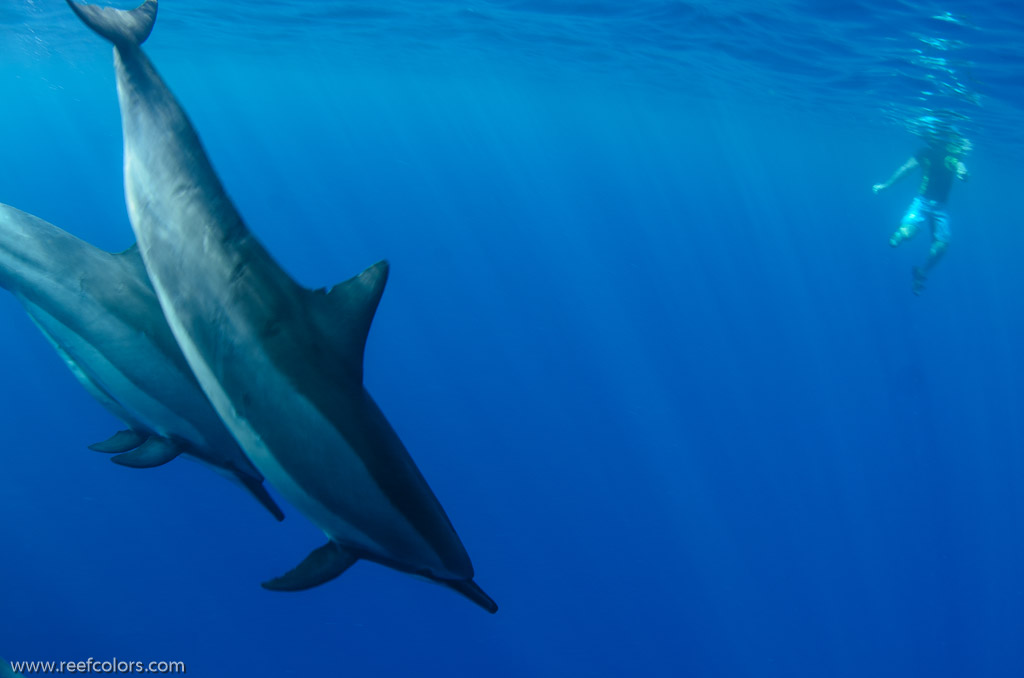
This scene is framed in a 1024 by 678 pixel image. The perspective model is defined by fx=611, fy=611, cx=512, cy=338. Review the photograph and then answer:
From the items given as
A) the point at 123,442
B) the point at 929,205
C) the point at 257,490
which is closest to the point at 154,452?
the point at 123,442

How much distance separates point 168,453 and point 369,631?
12.3 m

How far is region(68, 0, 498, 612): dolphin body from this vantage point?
1.17m

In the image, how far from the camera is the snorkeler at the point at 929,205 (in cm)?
1561

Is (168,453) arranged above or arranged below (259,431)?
below

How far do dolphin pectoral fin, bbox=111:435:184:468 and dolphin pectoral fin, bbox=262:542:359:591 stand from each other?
20.6 inches

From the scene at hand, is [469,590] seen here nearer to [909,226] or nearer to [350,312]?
[350,312]

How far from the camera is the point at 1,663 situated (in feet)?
11.5

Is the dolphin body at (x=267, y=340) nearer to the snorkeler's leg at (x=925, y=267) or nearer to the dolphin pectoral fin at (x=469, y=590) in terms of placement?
the dolphin pectoral fin at (x=469, y=590)

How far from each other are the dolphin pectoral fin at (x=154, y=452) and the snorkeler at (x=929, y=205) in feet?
55.4

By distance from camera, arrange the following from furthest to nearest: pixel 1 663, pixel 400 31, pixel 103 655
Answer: pixel 400 31
pixel 103 655
pixel 1 663

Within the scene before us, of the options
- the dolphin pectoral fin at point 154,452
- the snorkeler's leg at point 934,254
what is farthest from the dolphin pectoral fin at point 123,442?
the snorkeler's leg at point 934,254

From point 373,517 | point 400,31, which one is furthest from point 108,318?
point 400,31

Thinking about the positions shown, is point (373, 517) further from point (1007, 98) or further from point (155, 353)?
point (1007, 98)

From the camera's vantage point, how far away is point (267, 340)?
117 cm
